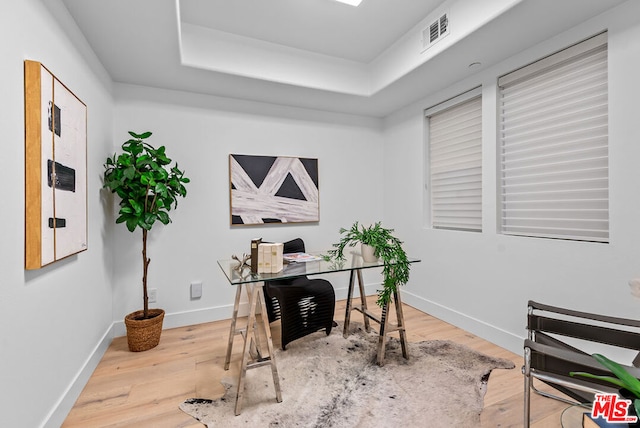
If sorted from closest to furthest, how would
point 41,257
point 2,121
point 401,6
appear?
point 2,121 → point 41,257 → point 401,6

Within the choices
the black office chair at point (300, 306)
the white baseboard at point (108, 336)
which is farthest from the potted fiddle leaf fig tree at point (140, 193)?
the black office chair at point (300, 306)

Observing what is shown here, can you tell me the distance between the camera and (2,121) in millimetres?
1226

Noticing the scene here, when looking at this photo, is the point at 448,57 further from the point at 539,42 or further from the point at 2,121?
the point at 2,121

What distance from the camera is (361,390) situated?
1959mm

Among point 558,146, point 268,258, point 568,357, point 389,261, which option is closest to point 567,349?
point 568,357

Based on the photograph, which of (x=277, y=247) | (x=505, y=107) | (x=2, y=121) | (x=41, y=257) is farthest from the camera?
(x=505, y=107)

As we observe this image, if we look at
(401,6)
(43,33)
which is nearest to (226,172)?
(43,33)

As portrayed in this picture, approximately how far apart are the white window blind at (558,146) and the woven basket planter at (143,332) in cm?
312

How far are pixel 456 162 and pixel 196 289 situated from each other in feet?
9.73

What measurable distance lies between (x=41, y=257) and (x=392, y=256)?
1.97m

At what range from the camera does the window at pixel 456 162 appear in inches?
114

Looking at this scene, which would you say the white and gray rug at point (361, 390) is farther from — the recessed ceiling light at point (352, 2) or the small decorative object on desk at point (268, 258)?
the recessed ceiling light at point (352, 2)

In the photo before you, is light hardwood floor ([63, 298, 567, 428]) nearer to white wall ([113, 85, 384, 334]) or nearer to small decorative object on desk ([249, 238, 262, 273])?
white wall ([113, 85, 384, 334])

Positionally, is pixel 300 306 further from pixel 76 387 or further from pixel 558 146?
pixel 558 146
